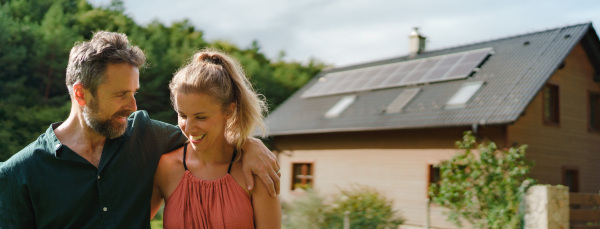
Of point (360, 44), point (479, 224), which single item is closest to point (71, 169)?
point (479, 224)

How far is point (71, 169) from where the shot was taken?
2633 millimetres

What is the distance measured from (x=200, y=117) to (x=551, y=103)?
48.3ft

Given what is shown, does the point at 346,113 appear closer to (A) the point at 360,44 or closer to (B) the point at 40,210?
(A) the point at 360,44

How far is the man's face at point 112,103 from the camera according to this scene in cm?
269

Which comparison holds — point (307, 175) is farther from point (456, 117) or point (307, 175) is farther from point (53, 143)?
→ point (53, 143)

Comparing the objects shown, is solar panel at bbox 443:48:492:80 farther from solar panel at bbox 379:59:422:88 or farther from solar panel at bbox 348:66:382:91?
solar panel at bbox 348:66:382:91

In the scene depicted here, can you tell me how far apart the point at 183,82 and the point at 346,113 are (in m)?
15.1

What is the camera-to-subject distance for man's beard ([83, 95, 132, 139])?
2.69 metres

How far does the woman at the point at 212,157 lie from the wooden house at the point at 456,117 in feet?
34.9

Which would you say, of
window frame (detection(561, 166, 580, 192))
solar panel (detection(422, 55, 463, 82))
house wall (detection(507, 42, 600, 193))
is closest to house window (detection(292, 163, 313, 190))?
solar panel (detection(422, 55, 463, 82))

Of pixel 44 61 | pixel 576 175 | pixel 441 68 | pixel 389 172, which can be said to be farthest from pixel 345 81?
→ pixel 44 61

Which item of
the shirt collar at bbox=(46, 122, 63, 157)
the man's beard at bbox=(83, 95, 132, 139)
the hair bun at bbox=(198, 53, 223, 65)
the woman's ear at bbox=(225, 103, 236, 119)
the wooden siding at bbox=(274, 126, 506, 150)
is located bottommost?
the shirt collar at bbox=(46, 122, 63, 157)

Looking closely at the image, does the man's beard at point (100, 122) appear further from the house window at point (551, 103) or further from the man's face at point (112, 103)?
the house window at point (551, 103)

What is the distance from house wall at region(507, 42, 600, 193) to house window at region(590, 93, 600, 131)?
0.80 ft
